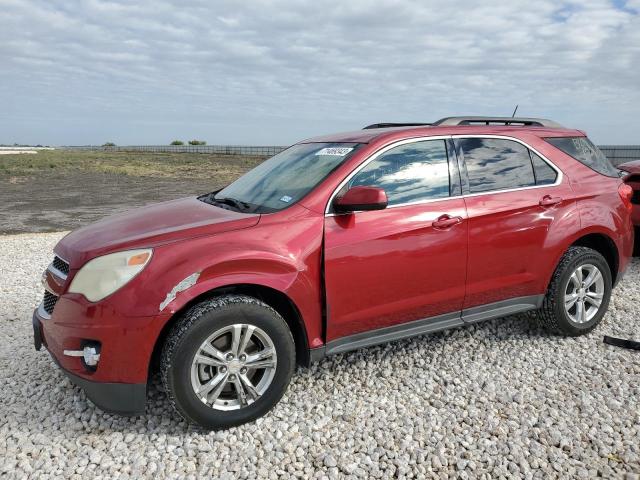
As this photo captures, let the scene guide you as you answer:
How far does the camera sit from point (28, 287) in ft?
21.4

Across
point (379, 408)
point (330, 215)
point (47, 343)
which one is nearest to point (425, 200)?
point (330, 215)

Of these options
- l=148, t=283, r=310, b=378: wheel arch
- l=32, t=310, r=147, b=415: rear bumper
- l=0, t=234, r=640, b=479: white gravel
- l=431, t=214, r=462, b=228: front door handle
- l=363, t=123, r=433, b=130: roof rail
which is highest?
l=363, t=123, r=433, b=130: roof rail

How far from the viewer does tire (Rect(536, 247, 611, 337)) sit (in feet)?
14.5

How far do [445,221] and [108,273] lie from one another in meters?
2.21

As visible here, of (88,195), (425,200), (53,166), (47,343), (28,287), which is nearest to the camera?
(47,343)

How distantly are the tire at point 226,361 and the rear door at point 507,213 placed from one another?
1557mm

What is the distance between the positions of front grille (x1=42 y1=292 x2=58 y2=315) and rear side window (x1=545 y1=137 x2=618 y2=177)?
3895 mm

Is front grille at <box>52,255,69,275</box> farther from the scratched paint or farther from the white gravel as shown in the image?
the white gravel

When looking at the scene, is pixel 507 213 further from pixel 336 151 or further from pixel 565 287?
pixel 336 151

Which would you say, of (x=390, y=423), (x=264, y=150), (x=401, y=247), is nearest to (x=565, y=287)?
(x=401, y=247)

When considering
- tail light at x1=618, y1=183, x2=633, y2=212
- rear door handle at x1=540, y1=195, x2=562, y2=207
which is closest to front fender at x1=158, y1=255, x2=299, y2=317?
rear door handle at x1=540, y1=195, x2=562, y2=207

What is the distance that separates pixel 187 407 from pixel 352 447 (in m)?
0.98

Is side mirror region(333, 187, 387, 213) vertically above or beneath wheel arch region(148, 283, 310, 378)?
above

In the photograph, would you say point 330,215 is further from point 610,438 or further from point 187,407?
point 610,438
